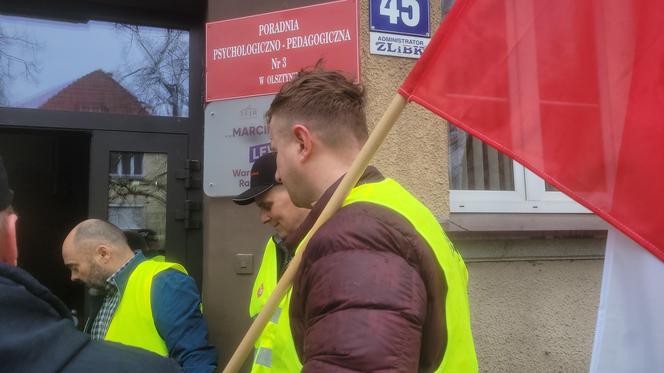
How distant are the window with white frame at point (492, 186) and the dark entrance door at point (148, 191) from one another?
5.90ft

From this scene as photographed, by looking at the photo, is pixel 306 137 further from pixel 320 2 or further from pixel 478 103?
pixel 320 2

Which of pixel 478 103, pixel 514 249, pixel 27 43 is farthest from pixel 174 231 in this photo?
pixel 478 103

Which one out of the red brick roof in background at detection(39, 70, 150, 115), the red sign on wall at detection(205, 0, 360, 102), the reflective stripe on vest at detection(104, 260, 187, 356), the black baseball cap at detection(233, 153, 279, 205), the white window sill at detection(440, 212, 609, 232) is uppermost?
the red sign on wall at detection(205, 0, 360, 102)

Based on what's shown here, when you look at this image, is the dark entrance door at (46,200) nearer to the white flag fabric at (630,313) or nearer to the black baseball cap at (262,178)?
the black baseball cap at (262,178)

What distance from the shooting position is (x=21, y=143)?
5.65 m

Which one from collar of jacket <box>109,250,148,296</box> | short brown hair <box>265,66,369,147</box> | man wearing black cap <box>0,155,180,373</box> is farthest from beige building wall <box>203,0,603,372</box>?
man wearing black cap <box>0,155,180,373</box>

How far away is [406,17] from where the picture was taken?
3516mm

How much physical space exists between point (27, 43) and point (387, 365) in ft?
11.6

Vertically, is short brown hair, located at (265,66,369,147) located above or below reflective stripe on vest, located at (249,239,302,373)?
above

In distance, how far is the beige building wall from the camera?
3.45 meters

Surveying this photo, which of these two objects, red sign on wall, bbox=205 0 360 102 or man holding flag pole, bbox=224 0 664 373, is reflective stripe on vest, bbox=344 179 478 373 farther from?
red sign on wall, bbox=205 0 360 102

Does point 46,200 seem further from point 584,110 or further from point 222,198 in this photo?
point 584,110

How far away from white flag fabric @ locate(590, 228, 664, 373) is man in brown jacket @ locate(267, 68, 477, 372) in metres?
0.35

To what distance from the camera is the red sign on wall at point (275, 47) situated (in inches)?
130
